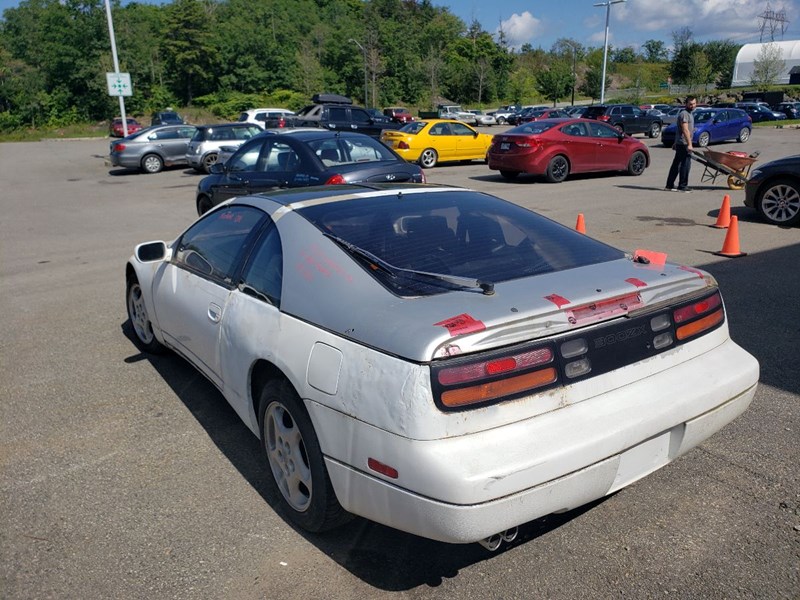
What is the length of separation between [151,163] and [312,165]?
600 inches

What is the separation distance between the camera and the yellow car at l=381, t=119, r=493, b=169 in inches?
826

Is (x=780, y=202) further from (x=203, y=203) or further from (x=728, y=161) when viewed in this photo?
(x=203, y=203)

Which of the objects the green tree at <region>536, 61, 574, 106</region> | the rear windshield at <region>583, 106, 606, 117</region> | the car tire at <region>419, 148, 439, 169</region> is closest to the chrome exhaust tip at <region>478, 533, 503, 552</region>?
the car tire at <region>419, 148, 439, 169</region>

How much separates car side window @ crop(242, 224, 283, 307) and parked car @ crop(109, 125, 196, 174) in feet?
68.8

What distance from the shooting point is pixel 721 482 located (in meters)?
3.36

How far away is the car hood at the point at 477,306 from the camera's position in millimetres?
2445

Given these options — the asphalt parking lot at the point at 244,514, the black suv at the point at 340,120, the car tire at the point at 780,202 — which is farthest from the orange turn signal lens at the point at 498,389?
the black suv at the point at 340,120

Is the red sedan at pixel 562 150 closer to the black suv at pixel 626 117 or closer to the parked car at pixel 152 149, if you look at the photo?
the parked car at pixel 152 149

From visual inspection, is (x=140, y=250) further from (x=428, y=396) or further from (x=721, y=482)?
(x=721, y=482)

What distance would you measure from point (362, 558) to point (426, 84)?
87.6 metres

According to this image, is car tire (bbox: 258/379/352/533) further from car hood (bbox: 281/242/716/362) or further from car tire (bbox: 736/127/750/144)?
car tire (bbox: 736/127/750/144)

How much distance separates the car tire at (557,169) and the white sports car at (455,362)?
44.0 feet

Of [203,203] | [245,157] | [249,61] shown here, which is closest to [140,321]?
[245,157]

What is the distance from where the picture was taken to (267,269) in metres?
3.41
